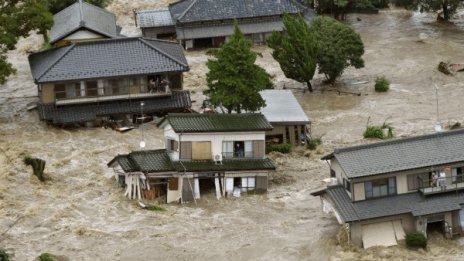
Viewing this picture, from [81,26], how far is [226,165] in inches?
969

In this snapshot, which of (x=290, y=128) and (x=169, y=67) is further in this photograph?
(x=169, y=67)

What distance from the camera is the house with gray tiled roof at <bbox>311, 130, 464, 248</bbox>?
126ft

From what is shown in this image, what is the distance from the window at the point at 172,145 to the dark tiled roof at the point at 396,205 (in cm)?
975

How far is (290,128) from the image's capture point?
52375 mm

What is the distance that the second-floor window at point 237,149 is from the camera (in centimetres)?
4556

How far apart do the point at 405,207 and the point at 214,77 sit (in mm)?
16831

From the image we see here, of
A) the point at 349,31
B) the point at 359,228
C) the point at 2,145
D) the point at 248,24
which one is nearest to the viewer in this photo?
the point at 359,228

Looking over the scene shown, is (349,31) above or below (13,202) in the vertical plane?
above

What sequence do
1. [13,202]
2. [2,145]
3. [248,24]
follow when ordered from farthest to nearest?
[248,24], [2,145], [13,202]

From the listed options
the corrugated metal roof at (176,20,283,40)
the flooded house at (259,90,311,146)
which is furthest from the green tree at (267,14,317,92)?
the corrugated metal roof at (176,20,283,40)

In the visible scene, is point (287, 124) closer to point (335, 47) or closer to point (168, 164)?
point (168, 164)

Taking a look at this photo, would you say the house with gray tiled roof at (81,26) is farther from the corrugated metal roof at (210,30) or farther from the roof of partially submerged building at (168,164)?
the roof of partially submerged building at (168,164)

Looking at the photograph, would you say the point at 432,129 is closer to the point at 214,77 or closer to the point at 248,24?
the point at 214,77

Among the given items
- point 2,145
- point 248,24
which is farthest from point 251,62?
point 248,24
